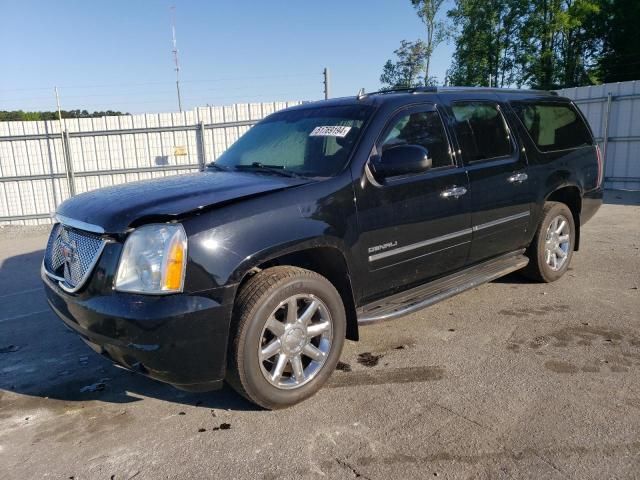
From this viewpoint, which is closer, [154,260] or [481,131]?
[154,260]

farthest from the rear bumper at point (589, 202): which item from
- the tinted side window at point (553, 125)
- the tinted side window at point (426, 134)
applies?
the tinted side window at point (426, 134)

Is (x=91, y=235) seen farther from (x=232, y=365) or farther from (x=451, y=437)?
(x=451, y=437)

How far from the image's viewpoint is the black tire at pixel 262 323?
2.85m

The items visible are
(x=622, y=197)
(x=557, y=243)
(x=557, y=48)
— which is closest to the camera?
(x=557, y=243)

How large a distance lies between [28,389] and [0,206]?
10.3 m

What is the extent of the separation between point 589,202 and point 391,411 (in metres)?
3.95

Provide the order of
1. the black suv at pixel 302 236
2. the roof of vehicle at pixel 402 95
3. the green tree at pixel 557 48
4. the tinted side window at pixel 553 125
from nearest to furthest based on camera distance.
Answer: the black suv at pixel 302 236, the roof of vehicle at pixel 402 95, the tinted side window at pixel 553 125, the green tree at pixel 557 48

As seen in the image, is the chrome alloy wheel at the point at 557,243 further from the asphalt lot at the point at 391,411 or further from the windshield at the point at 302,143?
the windshield at the point at 302,143

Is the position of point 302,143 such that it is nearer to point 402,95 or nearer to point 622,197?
point 402,95

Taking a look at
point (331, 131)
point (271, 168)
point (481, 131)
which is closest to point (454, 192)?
point (481, 131)

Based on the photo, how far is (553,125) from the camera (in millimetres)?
5258

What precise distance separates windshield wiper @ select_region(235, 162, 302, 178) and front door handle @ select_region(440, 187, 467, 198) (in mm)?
1205

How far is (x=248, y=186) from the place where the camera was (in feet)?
10.5

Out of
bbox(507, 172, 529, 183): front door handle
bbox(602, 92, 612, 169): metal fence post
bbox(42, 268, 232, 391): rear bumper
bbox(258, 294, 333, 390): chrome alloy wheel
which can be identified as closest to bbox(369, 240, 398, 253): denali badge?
bbox(258, 294, 333, 390): chrome alloy wheel
